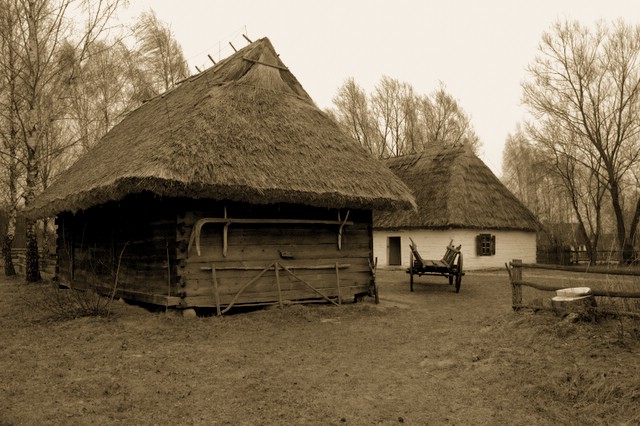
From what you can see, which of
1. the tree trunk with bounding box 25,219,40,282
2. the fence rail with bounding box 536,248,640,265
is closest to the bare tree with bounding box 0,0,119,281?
the tree trunk with bounding box 25,219,40,282

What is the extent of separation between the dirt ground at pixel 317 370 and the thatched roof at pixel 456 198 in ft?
42.7

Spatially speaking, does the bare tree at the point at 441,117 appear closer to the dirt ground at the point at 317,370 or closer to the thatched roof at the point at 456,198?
the thatched roof at the point at 456,198

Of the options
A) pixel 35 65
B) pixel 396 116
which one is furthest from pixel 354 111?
pixel 35 65

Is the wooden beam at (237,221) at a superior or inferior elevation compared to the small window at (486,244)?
superior

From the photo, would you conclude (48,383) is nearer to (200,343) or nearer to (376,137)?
(200,343)

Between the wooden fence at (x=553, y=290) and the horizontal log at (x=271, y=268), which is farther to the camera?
the horizontal log at (x=271, y=268)

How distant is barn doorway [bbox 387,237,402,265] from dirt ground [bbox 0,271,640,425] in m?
15.2

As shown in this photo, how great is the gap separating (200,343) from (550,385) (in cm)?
464

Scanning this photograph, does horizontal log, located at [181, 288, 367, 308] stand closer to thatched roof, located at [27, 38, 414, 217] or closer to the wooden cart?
thatched roof, located at [27, 38, 414, 217]

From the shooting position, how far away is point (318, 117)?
495 inches

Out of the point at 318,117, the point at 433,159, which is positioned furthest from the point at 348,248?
the point at 433,159

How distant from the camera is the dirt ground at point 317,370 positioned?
4.63 metres

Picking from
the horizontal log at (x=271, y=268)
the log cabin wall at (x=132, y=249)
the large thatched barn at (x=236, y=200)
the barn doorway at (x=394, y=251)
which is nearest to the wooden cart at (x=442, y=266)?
the large thatched barn at (x=236, y=200)

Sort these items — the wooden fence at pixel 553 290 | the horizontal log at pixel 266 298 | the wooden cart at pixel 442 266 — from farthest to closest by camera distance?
1. the wooden cart at pixel 442 266
2. the horizontal log at pixel 266 298
3. the wooden fence at pixel 553 290
